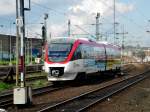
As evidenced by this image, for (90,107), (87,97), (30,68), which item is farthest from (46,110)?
(30,68)

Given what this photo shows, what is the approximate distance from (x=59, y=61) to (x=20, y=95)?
10.9m

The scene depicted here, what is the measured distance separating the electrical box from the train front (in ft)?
34.4

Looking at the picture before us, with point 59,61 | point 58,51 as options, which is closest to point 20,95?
point 59,61

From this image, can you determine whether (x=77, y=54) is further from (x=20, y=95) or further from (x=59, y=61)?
(x=20, y=95)

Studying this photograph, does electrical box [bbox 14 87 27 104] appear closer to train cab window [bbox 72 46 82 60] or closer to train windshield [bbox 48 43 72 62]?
train windshield [bbox 48 43 72 62]

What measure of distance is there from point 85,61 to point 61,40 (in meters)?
2.48

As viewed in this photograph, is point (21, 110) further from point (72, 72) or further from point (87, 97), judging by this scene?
point (72, 72)

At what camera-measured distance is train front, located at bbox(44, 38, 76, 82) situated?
88.6 feet

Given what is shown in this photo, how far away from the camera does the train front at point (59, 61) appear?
27000 millimetres

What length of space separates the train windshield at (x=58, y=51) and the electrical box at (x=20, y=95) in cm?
1080

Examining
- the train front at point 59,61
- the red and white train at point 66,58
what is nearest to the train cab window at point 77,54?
the red and white train at point 66,58

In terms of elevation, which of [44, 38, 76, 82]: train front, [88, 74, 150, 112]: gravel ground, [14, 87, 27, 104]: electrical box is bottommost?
[88, 74, 150, 112]: gravel ground

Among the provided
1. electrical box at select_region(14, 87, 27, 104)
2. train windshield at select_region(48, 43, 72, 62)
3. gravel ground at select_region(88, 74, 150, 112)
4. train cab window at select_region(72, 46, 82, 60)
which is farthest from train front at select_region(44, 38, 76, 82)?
electrical box at select_region(14, 87, 27, 104)

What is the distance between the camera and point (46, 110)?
15367 millimetres
